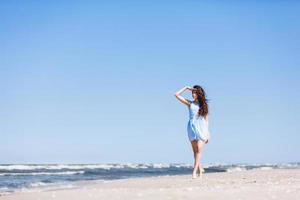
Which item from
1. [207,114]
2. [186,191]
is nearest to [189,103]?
[207,114]

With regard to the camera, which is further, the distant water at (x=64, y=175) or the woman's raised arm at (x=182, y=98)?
the distant water at (x=64, y=175)

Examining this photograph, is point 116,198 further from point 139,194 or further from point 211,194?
point 211,194

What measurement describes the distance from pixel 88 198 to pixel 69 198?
31 cm

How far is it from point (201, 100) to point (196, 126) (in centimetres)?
64

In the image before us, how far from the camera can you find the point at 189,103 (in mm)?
11445

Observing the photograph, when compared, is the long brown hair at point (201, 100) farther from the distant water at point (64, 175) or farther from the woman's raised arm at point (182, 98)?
the distant water at point (64, 175)

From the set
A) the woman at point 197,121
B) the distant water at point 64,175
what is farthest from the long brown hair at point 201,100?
the distant water at point 64,175

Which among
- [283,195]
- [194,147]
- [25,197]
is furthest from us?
[194,147]

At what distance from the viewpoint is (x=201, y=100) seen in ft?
37.4

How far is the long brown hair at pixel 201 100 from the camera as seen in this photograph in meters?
11.4

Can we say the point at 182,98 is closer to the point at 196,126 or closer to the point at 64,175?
the point at 196,126

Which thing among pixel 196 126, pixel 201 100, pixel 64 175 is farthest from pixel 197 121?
pixel 64 175

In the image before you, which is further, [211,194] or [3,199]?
[3,199]

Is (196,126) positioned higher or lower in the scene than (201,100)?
lower
